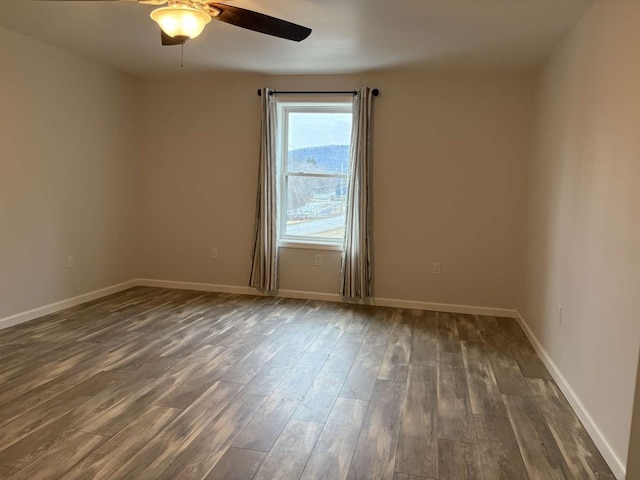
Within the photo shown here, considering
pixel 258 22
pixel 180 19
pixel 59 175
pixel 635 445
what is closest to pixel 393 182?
pixel 258 22

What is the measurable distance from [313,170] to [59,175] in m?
2.44

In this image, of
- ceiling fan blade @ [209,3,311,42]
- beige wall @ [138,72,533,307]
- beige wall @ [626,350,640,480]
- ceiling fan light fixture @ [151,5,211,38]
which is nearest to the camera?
beige wall @ [626,350,640,480]

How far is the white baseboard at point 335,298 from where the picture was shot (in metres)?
4.74

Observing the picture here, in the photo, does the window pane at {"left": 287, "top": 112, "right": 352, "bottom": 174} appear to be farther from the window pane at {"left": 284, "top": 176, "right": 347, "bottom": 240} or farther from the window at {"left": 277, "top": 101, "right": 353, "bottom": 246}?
the window pane at {"left": 284, "top": 176, "right": 347, "bottom": 240}

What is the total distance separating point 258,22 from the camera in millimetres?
2537

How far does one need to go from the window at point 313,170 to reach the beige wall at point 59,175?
1.76m

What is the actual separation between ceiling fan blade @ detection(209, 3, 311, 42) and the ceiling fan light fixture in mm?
94

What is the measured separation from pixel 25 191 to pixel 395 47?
327cm

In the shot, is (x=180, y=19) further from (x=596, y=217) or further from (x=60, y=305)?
(x=60, y=305)

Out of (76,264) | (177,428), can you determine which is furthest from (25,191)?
(177,428)

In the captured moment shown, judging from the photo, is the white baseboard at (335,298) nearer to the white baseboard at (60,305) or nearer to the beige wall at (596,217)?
the white baseboard at (60,305)

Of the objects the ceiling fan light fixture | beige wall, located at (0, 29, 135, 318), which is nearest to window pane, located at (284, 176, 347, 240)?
beige wall, located at (0, 29, 135, 318)

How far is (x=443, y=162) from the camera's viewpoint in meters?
4.73

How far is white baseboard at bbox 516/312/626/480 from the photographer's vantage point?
6.84 ft
